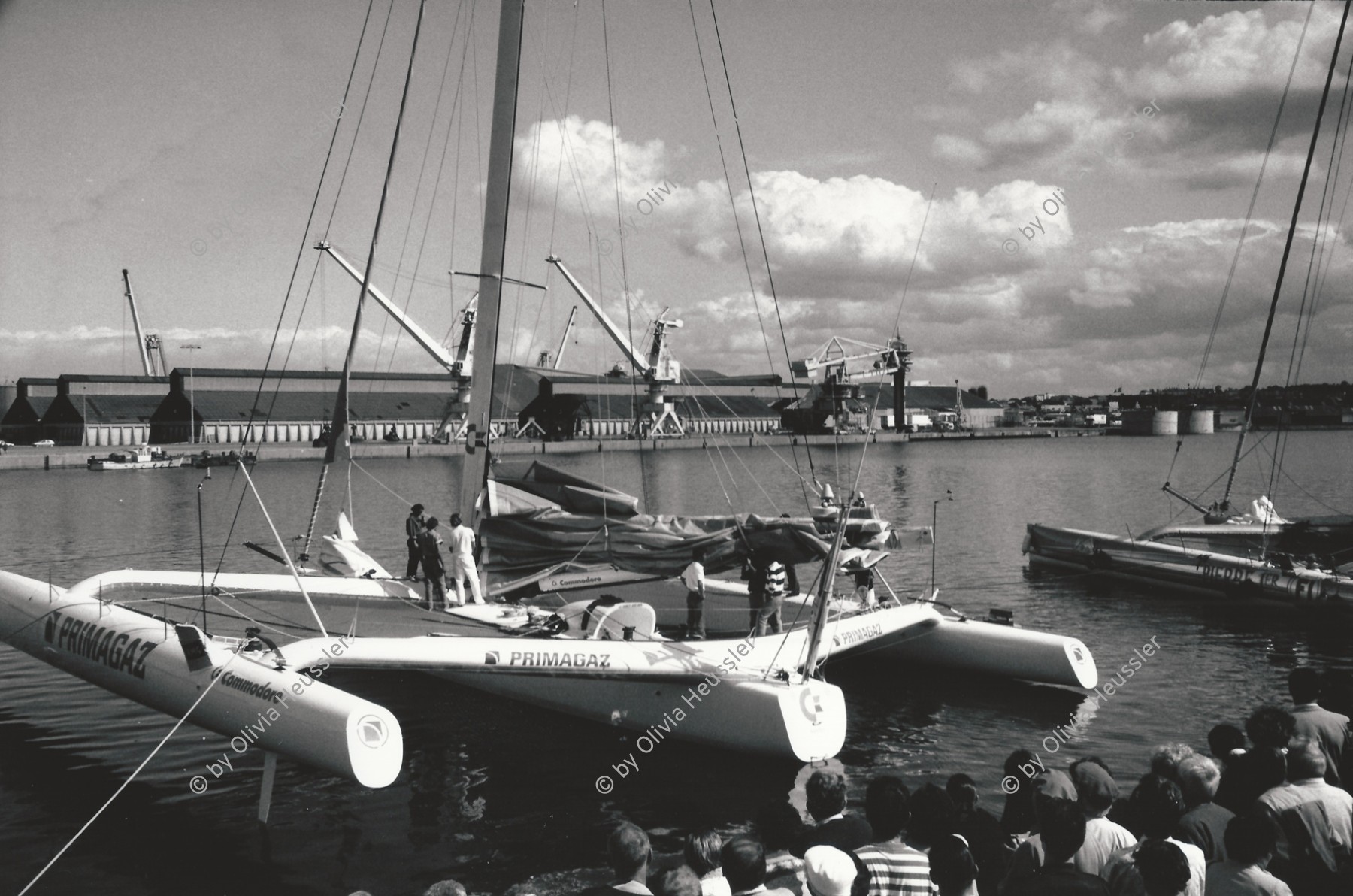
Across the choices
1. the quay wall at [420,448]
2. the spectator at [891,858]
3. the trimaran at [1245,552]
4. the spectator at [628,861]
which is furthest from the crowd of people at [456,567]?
the quay wall at [420,448]

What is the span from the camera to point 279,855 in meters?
9.66

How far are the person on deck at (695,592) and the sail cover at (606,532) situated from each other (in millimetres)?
96

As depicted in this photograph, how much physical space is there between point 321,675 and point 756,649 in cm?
692

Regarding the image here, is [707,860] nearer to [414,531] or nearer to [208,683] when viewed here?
[208,683]

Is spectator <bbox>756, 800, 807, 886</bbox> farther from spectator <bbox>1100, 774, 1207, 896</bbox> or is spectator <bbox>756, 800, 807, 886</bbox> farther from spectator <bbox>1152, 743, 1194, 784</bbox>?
Result: spectator <bbox>1152, 743, 1194, 784</bbox>

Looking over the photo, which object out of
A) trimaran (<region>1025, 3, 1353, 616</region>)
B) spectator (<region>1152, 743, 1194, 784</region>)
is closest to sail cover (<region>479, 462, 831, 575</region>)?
spectator (<region>1152, 743, 1194, 784</region>)

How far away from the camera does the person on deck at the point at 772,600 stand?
13344mm

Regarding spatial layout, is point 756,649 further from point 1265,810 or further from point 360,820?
point 1265,810

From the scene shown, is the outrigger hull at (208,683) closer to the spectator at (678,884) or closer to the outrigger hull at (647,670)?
the outrigger hull at (647,670)

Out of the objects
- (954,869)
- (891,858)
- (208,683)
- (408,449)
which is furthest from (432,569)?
(408,449)

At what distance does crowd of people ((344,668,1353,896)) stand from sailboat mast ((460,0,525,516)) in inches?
410

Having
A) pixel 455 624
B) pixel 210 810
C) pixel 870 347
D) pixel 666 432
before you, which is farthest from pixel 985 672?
pixel 870 347

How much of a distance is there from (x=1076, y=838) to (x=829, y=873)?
1297mm

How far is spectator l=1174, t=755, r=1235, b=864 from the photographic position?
5688 mm
